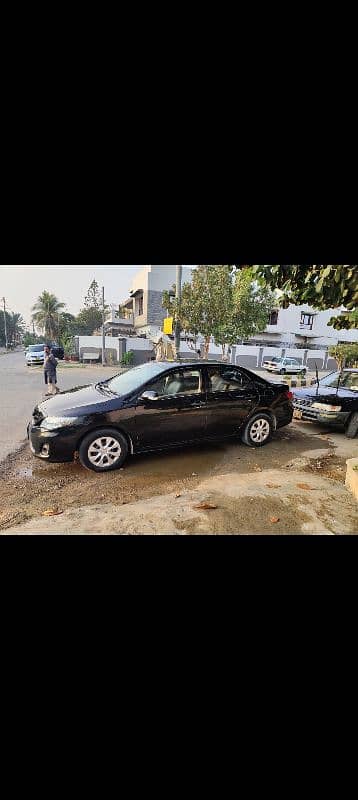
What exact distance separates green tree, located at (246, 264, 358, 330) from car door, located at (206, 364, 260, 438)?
1519 mm

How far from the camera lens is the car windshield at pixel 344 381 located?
22.3 feet

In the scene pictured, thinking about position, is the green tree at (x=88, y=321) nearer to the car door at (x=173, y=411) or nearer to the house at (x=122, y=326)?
the house at (x=122, y=326)

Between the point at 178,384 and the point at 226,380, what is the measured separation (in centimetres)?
79

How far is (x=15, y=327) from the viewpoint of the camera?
64625 mm

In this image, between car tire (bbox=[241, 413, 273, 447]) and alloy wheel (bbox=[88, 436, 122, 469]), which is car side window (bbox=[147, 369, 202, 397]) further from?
car tire (bbox=[241, 413, 273, 447])

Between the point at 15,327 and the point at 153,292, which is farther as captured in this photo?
the point at 15,327

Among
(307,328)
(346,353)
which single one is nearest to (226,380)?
(346,353)

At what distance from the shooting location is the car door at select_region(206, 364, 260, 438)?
4.75 meters

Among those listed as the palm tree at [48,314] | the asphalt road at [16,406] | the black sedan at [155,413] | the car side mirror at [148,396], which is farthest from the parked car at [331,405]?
the palm tree at [48,314]

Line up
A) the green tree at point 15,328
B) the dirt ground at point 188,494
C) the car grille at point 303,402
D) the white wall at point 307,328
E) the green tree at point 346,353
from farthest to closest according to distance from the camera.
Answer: the green tree at point 15,328 → the white wall at point 307,328 → the green tree at point 346,353 → the car grille at point 303,402 → the dirt ground at point 188,494

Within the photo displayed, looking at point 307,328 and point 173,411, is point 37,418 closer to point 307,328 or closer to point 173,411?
point 173,411

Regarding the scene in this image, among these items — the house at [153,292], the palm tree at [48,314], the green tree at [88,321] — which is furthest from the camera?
the green tree at [88,321]

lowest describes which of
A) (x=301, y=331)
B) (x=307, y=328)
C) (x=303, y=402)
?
(x=303, y=402)
